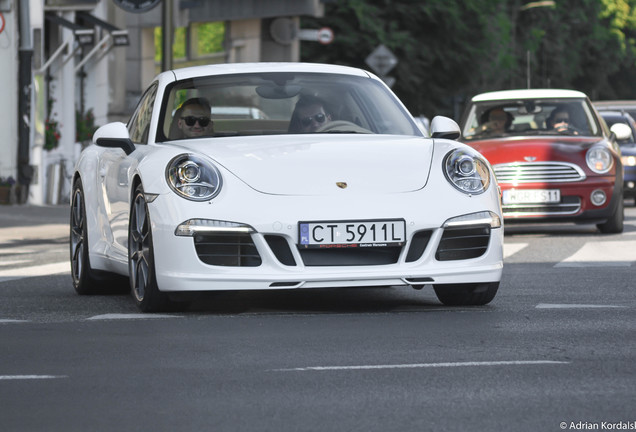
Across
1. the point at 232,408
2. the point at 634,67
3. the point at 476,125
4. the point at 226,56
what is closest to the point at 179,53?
the point at 226,56

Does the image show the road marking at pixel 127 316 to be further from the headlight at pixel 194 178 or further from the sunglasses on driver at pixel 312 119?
the sunglasses on driver at pixel 312 119

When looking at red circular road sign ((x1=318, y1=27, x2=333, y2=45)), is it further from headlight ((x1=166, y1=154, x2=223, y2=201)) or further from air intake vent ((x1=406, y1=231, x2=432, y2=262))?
air intake vent ((x1=406, y1=231, x2=432, y2=262))

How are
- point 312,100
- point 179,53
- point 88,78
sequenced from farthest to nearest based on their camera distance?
point 179,53, point 88,78, point 312,100

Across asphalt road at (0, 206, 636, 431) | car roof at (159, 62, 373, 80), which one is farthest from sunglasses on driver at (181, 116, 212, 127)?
asphalt road at (0, 206, 636, 431)

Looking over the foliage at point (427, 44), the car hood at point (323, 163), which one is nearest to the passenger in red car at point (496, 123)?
the car hood at point (323, 163)

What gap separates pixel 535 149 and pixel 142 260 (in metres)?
8.55

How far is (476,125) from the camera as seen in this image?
18.2 meters

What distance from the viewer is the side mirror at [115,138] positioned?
972 cm

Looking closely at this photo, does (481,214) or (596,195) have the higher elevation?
(481,214)

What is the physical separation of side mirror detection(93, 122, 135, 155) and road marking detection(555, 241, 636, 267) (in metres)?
4.21

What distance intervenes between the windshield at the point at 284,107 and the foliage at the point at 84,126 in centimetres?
2212

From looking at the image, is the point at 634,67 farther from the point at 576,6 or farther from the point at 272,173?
the point at 272,173

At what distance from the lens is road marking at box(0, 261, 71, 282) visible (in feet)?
41.1

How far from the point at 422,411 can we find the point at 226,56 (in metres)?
40.3
